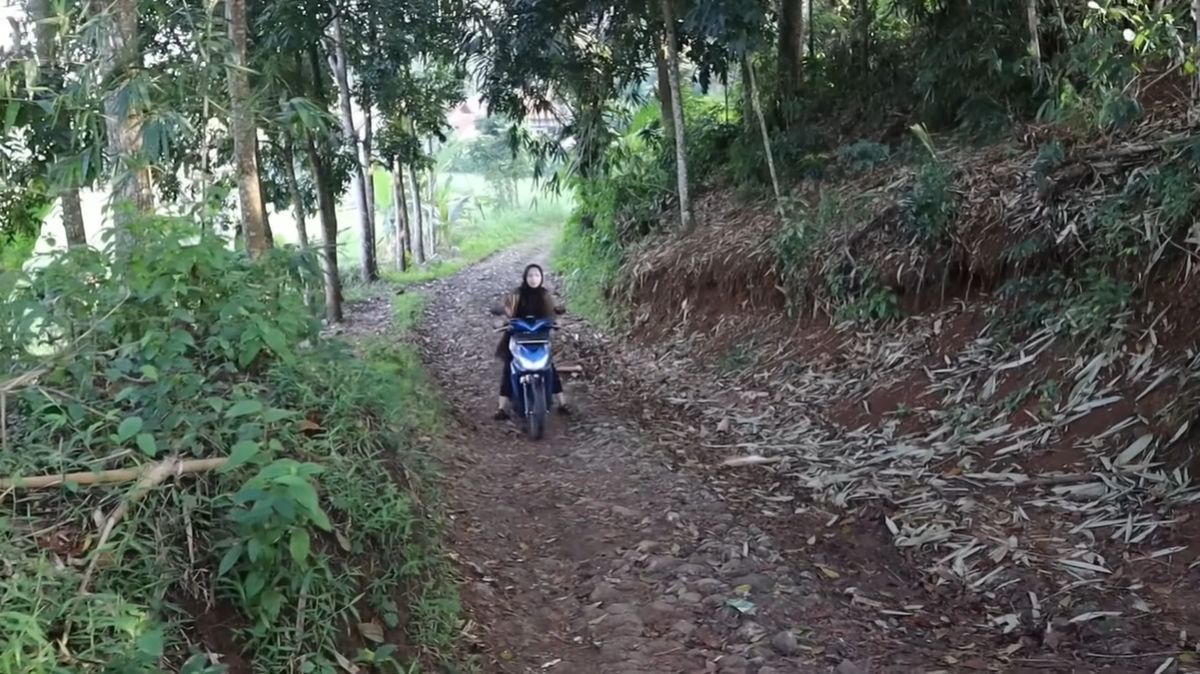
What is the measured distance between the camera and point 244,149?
6430 mm

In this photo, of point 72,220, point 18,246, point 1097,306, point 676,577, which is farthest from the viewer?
point 18,246

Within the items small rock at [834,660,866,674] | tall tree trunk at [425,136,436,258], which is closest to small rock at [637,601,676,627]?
small rock at [834,660,866,674]

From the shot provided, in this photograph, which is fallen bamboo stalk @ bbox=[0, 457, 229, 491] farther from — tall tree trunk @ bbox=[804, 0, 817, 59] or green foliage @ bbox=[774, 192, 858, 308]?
tall tree trunk @ bbox=[804, 0, 817, 59]

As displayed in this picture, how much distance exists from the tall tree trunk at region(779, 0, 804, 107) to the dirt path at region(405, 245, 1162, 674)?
6.06 m

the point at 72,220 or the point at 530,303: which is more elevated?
the point at 72,220

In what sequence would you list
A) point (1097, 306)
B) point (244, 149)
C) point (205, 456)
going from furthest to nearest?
point (244, 149) < point (1097, 306) < point (205, 456)

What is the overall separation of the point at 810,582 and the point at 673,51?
28.1 feet

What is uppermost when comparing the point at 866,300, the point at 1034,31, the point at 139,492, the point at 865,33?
the point at 865,33

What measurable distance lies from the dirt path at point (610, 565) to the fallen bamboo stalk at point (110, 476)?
1586 millimetres

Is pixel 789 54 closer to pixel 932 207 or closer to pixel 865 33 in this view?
pixel 865 33

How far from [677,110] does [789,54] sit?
1622 mm

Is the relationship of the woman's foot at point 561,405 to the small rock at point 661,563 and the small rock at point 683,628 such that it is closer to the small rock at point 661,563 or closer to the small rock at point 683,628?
the small rock at point 661,563

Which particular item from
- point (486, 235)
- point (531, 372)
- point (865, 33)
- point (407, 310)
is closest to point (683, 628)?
point (531, 372)

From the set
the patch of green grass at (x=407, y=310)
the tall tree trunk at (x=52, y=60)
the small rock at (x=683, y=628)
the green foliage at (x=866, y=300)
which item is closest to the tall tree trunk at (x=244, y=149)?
the tall tree trunk at (x=52, y=60)
